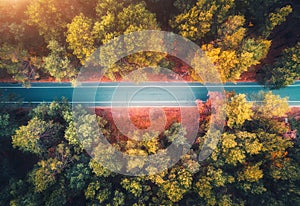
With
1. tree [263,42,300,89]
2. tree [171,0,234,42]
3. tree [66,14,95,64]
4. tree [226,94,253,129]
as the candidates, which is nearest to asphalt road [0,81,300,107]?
tree [263,42,300,89]

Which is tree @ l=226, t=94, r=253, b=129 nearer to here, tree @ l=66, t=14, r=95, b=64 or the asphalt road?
the asphalt road

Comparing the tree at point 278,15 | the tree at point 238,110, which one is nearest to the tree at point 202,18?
the tree at point 278,15

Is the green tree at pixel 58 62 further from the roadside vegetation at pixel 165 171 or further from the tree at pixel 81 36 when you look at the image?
the roadside vegetation at pixel 165 171

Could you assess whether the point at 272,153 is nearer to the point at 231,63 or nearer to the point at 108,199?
the point at 231,63

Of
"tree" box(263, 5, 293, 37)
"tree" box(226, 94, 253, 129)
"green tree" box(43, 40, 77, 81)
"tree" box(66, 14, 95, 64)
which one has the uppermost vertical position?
"tree" box(263, 5, 293, 37)

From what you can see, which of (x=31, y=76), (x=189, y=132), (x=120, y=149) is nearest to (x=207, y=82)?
(x=189, y=132)

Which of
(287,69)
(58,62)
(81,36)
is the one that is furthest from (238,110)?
(58,62)
